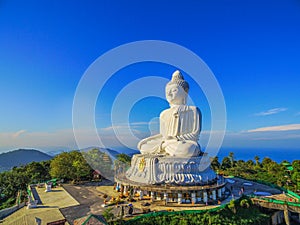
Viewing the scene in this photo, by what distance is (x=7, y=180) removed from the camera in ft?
73.3

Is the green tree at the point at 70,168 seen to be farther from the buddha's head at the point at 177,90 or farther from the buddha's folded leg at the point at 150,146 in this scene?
the buddha's head at the point at 177,90

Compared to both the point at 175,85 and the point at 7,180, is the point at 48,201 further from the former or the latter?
the point at 175,85

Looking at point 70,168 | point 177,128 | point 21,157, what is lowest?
point 21,157

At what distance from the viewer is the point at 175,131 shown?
19.5 m

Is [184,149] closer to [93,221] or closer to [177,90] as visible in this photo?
[177,90]

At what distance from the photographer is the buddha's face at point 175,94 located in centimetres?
2088

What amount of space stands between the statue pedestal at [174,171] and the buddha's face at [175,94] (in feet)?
21.4

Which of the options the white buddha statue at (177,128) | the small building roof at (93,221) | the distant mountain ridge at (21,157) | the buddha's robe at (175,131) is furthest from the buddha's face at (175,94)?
the distant mountain ridge at (21,157)

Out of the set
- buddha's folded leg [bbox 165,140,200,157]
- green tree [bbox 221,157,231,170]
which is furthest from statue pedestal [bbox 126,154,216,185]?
green tree [bbox 221,157,231,170]

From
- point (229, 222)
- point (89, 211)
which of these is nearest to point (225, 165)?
point (229, 222)

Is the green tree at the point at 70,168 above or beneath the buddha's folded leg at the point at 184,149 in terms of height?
beneath

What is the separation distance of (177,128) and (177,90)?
390 centimetres

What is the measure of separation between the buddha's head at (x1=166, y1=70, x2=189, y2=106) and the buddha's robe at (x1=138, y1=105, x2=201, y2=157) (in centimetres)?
100

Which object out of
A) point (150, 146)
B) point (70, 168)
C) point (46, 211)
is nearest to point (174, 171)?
point (150, 146)
